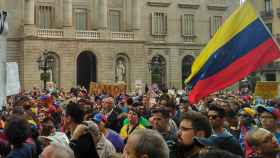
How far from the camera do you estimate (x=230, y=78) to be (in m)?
10.6

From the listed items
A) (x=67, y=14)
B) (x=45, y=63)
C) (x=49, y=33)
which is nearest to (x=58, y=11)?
(x=67, y=14)

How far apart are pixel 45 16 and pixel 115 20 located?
627 cm

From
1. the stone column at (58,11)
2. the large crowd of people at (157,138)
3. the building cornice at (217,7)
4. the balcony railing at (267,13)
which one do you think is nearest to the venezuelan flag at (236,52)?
the large crowd of people at (157,138)

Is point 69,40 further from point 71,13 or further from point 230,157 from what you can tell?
point 230,157

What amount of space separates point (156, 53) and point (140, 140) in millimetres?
45968

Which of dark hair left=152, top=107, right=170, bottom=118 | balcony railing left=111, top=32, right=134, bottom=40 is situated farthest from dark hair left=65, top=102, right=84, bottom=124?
balcony railing left=111, top=32, right=134, bottom=40

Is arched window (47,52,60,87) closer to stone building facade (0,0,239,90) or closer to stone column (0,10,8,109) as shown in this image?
stone building facade (0,0,239,90)

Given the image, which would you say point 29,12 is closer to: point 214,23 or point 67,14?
point 67,14

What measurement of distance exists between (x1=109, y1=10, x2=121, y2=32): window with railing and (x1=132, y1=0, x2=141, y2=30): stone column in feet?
4.56

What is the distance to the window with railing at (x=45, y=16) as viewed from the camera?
45.2 m

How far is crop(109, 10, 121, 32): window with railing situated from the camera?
4831 cm

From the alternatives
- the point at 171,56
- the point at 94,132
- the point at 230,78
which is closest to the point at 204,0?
the point at 171,56

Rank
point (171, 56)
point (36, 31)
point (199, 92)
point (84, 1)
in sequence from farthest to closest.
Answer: point (171, 56) → point (84, 1) → point (36, 31) → point (199, 92)

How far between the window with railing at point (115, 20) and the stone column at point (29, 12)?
23.5 feet
